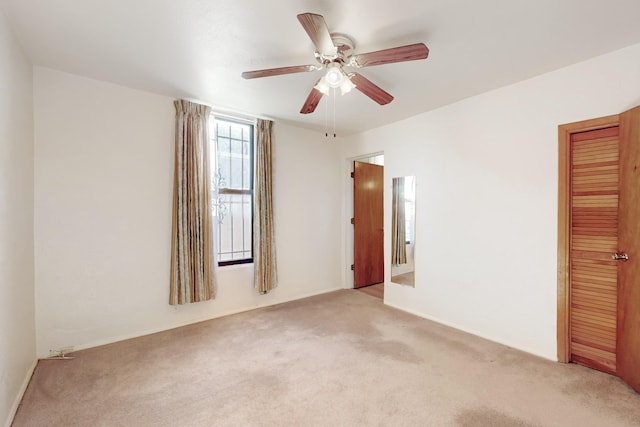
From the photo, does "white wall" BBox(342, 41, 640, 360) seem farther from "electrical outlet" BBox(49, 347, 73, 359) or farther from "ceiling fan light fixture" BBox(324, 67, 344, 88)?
"electrical outlet" BBox(49, 347, 73, 359)

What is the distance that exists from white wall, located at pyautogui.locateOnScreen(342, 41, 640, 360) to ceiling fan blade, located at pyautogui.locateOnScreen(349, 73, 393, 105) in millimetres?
1283

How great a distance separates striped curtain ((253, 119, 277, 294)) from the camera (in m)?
3.61

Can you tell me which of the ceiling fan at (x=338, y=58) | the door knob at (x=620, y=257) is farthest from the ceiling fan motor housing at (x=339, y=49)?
the door knob at (x=620, y=257)

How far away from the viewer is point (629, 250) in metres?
1.98

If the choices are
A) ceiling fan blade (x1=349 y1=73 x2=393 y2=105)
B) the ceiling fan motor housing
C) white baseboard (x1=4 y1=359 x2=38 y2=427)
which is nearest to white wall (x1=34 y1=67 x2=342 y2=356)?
white baseboard (x1=4 y1=359 x2=38 y2=427)

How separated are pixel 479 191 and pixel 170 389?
326cm

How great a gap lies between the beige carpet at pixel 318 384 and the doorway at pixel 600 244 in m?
0.23

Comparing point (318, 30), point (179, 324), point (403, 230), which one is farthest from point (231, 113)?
point (403, 230)

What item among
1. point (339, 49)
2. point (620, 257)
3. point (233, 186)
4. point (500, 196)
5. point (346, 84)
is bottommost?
point (620, 257)

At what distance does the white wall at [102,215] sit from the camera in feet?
8.08

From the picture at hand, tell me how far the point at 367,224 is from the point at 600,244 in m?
2.98

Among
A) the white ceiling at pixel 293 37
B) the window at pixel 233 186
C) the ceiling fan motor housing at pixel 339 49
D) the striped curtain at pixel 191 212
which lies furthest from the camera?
the window at pixel 233 186

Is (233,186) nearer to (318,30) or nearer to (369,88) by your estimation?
(369,88)

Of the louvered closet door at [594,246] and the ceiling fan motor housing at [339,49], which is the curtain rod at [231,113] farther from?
the louvered closet door at [594,246]
